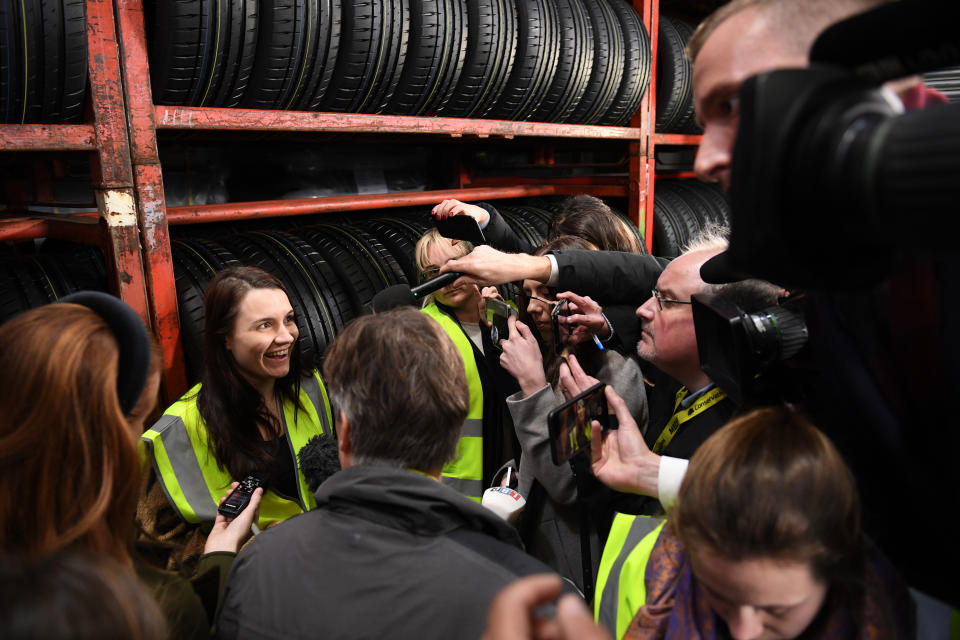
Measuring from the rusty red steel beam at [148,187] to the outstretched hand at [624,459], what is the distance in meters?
1.55

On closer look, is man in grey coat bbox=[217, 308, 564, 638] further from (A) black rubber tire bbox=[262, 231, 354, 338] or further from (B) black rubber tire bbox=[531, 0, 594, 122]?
(B) black rubber tire bbox=[531, 0, 594, 122]

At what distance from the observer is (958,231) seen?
46 cm

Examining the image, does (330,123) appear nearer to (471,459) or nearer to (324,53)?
(324,53)

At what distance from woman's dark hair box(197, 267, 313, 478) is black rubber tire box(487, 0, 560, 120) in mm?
1698

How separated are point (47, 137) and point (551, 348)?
1814 millimetres

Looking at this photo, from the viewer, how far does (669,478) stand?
136cm

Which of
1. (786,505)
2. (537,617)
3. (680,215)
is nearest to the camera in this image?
(537,617)

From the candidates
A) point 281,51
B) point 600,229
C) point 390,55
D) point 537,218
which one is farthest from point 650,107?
point 281,51

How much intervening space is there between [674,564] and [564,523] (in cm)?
95

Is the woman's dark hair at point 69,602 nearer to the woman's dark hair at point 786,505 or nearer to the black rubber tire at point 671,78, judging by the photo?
the woman's dark hair at point 786,505

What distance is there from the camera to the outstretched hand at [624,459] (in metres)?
1.43

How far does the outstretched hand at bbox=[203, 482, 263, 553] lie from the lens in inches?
62.0

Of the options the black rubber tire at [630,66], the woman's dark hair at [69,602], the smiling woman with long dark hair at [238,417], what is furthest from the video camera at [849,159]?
the black rubber tire at [630,66]

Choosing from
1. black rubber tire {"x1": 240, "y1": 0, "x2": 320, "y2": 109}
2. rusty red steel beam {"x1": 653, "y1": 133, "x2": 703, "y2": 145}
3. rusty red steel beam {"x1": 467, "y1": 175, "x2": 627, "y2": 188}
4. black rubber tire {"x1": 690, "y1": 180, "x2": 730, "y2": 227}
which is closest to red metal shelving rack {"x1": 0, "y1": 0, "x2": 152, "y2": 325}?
black rubber tire {"x1": 240, "y1": 0, "x2": 320, "y2": 109}
